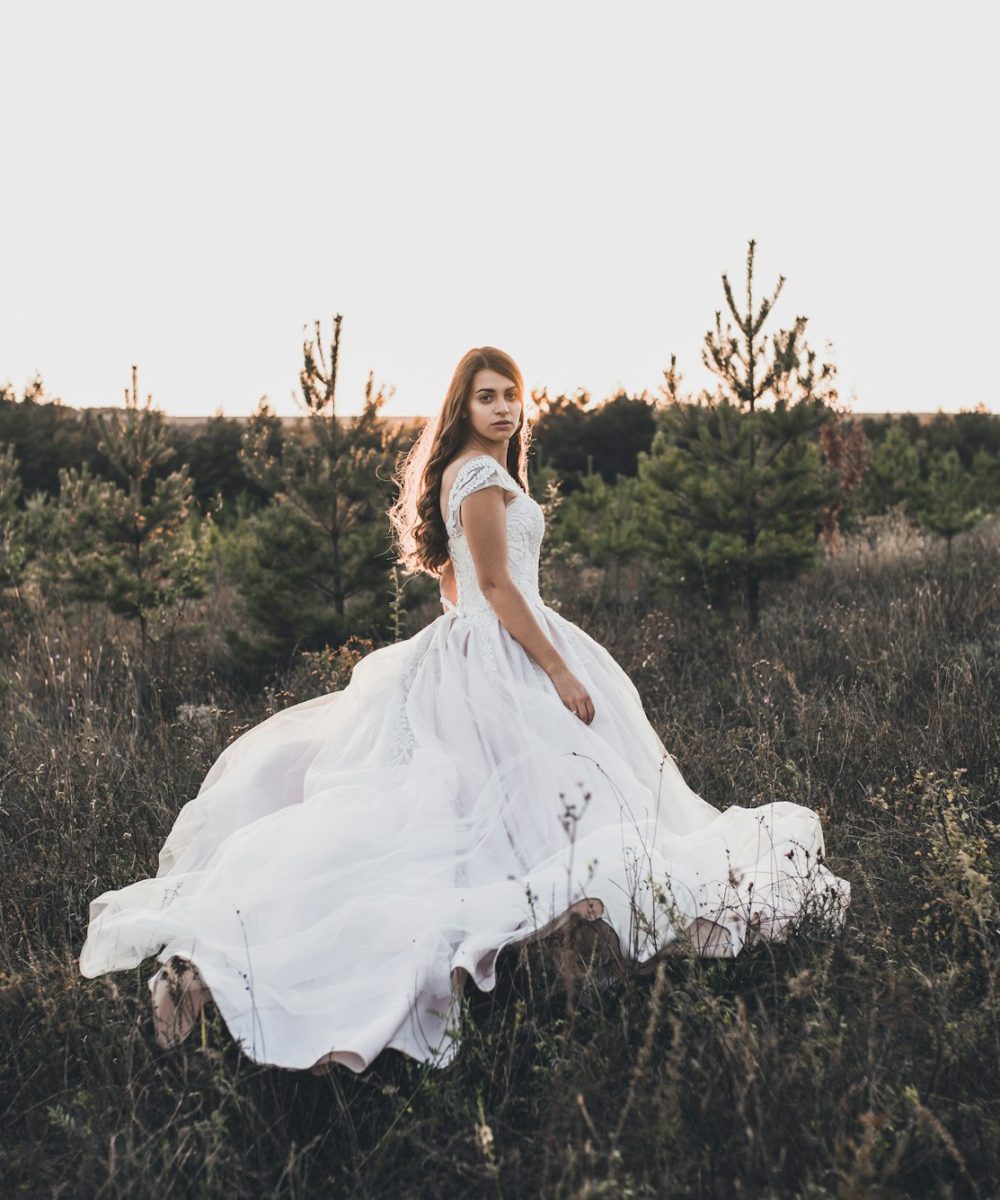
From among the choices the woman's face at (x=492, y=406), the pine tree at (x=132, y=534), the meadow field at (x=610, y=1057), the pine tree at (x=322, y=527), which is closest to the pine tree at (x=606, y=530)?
the pine tree at (x=322, y=527)

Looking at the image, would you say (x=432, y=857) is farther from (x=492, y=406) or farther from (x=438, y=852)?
(x=492, y=406)

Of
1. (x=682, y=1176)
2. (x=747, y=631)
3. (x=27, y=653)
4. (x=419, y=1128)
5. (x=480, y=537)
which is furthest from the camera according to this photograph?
(x=747, y=631)

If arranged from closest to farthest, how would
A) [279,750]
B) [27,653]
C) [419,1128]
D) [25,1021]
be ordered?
[419,1128]
[25,1021]
[279,750]
[27,653]

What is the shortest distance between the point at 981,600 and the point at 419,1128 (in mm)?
5976

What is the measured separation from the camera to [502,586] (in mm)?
3158

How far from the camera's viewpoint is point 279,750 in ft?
11.1

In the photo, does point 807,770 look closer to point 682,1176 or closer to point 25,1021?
point 682,1176

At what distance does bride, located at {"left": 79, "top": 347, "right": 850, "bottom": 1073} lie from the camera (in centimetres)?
233

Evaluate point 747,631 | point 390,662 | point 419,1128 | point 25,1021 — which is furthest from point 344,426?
point 419,1128

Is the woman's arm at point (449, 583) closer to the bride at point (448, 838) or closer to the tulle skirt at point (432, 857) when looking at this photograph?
the bride at point (448, 838)

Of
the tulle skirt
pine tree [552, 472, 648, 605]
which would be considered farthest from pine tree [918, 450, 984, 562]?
the tulle skirt

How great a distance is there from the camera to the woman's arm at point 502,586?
313 centimetres

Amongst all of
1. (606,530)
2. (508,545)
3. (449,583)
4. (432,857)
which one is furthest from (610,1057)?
(606,530)

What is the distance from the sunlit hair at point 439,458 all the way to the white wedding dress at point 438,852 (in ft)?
0.97
